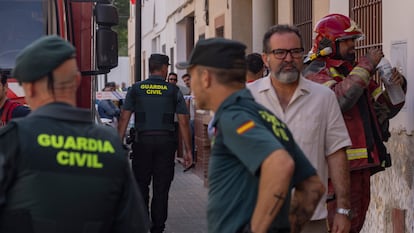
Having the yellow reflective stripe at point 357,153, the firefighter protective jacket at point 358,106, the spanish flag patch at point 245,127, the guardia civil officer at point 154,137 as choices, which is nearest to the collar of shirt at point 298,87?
the firefighter protective jacket at point 358,106

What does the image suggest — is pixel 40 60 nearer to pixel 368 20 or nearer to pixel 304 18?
pixel 368 20

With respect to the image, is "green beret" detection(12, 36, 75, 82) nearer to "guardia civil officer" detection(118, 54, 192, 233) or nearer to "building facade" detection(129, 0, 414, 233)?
"building facade" detection(129, 0, 414, 233)

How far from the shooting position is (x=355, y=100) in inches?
235

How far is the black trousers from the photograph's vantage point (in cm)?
992

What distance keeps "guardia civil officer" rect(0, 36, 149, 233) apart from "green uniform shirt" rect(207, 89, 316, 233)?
0.42 meters

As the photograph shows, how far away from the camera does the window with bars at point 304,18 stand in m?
12.0

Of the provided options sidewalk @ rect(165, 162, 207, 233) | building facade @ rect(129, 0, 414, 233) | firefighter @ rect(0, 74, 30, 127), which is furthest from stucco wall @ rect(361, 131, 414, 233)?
firefighter @ rect(0, 74, 30, 127)

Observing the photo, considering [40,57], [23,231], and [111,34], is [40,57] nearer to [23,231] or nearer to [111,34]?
[23,231]

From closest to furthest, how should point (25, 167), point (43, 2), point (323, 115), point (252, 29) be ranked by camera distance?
1. point (25, 167)
2. point (323, 115)
3. point (43, 2)
4. point (252, 29)

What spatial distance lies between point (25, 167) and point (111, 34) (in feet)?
19.5

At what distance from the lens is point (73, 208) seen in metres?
3.55

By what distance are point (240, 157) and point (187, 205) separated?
9627mm

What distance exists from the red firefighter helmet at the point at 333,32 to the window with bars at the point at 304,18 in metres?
5.46

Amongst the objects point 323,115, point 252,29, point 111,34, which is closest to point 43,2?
point 111,34
